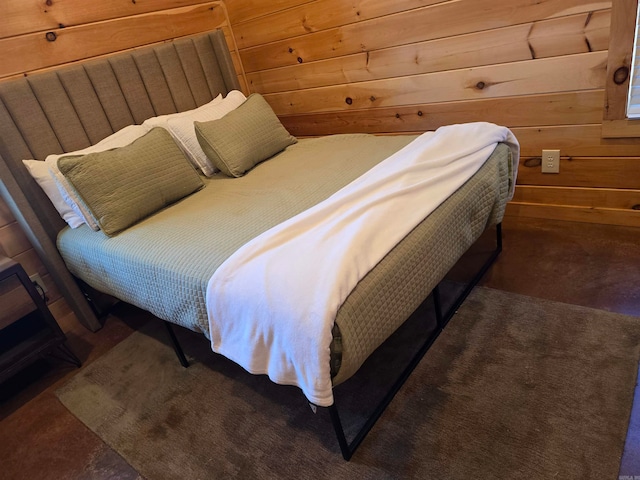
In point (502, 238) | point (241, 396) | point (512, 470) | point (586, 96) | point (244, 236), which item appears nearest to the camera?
point (512, 470)

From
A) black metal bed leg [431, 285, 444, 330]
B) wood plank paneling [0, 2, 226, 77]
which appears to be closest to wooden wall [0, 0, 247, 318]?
wood plank paneling [0, 2, 226, 77]

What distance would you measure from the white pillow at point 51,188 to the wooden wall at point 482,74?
63.0 inches

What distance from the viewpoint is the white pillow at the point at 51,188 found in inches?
82.2

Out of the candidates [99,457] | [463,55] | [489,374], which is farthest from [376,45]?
[99,457]

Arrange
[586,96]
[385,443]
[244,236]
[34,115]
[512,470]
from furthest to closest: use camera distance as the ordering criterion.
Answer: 1. [34,115]
2. [586,96]
3. [244,236]
4. [385,443]
5. [512,470]

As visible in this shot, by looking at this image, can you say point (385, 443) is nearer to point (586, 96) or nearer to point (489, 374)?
point (489, 374)

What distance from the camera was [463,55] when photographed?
2.14 metres

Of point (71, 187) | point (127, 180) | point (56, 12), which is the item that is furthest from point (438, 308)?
point (56, 12)

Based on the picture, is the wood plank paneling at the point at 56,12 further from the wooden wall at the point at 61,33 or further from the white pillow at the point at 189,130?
the white pillow at the point at 189,130

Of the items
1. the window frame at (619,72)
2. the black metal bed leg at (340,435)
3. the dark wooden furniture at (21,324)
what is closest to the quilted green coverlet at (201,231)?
the dark wooden furniture at (21,324)

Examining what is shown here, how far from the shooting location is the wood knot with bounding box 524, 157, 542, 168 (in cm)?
219

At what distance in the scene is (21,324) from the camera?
2070mm

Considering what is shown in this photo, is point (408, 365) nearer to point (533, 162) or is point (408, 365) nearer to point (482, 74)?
point (533, 162)

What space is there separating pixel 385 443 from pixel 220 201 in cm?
122
